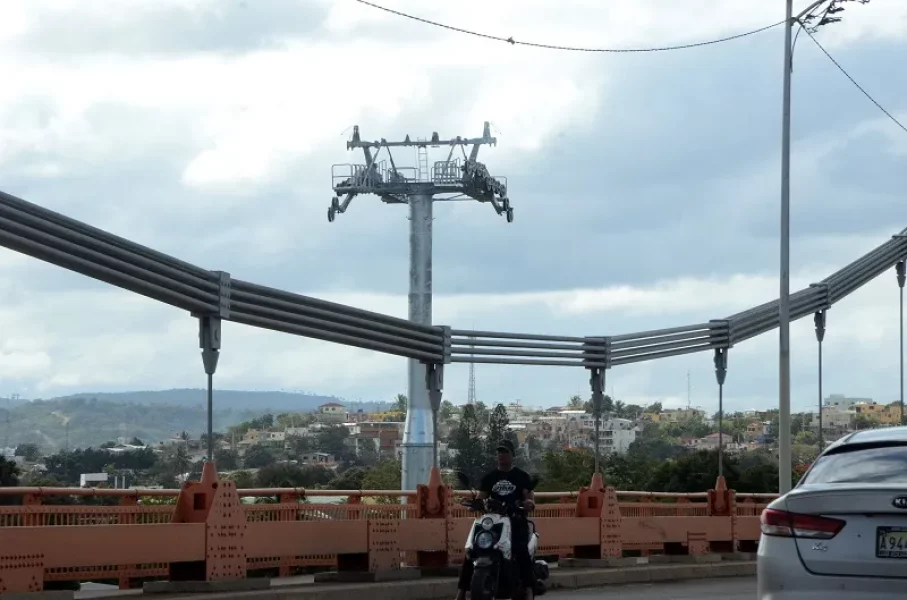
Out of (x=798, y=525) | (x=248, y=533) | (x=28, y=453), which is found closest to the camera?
(x=798, y=525)

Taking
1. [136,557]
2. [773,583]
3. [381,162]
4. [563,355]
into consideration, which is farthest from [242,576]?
[381,162]

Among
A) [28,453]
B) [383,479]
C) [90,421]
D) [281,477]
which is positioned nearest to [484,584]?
[281,477]

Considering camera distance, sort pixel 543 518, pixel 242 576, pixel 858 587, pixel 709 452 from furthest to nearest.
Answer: pixel 709 452, pixel 543 518, pixel 242 576, pixel 858 587

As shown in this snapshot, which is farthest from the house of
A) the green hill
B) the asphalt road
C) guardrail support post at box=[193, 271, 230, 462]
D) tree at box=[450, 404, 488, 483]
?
guardrail support post at box=[193, 271, 230, 462]

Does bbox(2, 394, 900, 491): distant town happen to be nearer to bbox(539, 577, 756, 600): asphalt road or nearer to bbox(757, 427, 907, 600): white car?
bbox(539, 577, 756, 600): asphalt road

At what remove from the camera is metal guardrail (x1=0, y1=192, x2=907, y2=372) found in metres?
15.5

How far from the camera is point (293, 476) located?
157ft

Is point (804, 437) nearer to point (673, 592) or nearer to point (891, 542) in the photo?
point (673, 592)

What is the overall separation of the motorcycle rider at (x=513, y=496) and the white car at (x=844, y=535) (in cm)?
498

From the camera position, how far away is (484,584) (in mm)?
14297

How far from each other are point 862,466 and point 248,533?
8.42m

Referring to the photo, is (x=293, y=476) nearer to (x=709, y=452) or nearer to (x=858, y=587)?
(x=709, y=452)

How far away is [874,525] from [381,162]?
72.3 meters

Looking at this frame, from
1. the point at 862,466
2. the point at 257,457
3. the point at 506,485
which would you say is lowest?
the point at 506,485
